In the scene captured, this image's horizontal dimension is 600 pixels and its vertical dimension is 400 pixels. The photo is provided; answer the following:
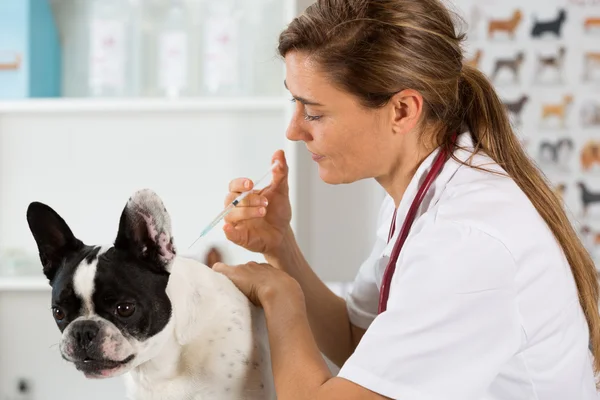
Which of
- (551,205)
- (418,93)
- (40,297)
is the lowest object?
(40,297)

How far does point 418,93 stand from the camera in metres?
1.11

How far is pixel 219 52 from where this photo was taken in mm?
2090

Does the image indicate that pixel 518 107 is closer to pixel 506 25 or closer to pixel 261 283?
pixel 506 25

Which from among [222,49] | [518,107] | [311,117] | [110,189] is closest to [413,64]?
[311,117]

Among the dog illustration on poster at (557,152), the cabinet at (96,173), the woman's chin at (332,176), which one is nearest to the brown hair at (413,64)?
the woman's chin at (332,176)

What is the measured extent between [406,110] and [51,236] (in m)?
0.54

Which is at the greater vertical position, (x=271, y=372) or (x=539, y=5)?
(x=539, y=5)

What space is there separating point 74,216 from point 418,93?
1454 millimetres

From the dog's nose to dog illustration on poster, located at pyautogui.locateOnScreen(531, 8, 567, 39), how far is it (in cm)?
173

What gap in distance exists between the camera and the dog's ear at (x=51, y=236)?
2.99 feet

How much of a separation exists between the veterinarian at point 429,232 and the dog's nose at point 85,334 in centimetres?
26

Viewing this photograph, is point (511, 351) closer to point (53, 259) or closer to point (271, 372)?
point (271, 372)

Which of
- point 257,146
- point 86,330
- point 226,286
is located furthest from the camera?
point 257,146

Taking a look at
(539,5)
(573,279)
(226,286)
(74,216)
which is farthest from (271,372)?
(539,5)
